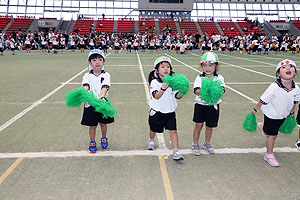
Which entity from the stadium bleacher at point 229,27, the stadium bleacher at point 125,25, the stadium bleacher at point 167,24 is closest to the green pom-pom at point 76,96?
the stadium bleacher at point 125,25

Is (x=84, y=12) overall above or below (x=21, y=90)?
above

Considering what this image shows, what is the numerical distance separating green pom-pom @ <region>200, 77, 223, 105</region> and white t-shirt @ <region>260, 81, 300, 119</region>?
0.65 meters

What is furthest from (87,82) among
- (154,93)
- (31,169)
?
(31,169)

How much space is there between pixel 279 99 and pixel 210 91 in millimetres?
951

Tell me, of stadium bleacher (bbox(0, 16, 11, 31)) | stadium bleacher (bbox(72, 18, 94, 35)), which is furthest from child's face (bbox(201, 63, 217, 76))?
stadium bleacher (bbox(0, 16, 11, 31))

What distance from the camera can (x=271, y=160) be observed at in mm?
3498


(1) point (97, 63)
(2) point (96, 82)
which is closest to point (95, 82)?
(2) point (96, 82)

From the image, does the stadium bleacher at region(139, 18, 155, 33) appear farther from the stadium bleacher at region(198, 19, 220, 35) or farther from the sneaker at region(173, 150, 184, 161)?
the sneaker at region(173, 150, 184, 161)

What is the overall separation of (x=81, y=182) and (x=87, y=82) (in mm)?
1434

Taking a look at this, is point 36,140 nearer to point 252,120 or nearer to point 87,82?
point 87,82

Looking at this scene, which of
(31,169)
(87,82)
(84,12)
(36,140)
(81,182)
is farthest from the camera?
(84,12)

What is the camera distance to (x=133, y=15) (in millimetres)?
49688

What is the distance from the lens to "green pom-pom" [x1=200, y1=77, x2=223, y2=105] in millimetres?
3299

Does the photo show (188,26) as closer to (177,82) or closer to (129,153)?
(129,153)
